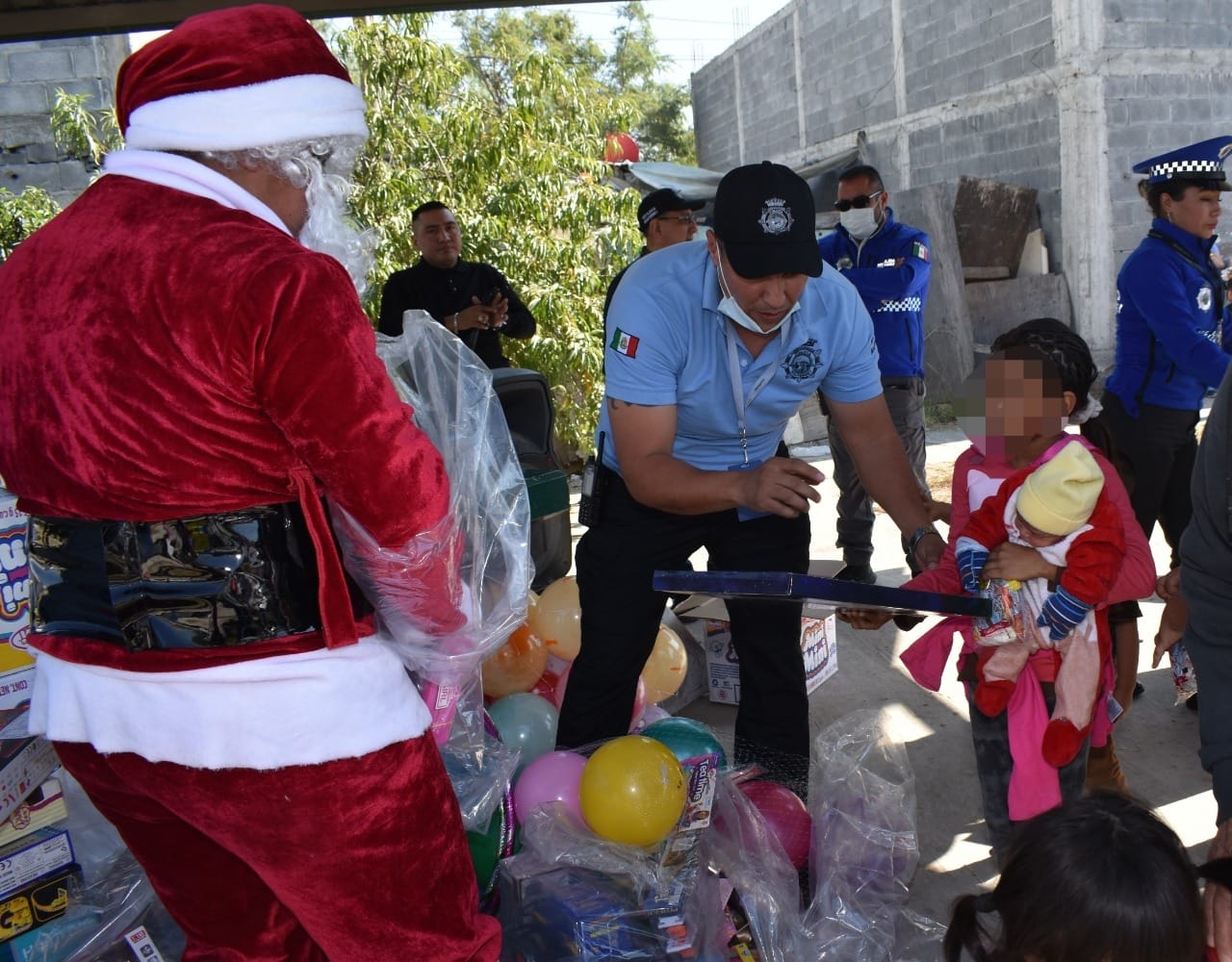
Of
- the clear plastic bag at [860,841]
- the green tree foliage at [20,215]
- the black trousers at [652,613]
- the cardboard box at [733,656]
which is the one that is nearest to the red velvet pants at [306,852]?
the clear plastic bag at [860,841]

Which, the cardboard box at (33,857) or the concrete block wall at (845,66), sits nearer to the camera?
the cardboard box at (33,857)

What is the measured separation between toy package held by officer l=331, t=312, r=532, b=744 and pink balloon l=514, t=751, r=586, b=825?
1.09 feet

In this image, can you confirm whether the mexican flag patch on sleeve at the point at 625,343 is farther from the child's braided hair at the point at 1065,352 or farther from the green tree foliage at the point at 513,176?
the green tree foliage at the point at 513,176

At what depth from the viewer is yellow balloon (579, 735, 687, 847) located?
242 cm

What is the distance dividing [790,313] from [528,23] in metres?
27.8

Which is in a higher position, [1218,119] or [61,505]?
[1218,119]

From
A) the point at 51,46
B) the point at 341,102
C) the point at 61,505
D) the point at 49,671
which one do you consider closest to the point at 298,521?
the point at 61,505

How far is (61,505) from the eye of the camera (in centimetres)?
151

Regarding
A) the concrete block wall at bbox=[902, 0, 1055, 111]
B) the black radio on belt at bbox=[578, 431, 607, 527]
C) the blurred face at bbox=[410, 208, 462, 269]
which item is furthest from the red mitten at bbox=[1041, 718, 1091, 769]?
the concrete block wall at bbox=[902, 0, 1055, 111]

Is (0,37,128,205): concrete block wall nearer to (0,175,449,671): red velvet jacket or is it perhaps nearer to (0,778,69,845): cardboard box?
(0,778,69,845): cardboard box

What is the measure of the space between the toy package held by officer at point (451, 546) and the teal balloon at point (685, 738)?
69 centimetres

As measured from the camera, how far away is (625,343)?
262 cm

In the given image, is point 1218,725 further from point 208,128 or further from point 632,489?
point 208,128

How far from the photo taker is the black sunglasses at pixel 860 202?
221 inches
